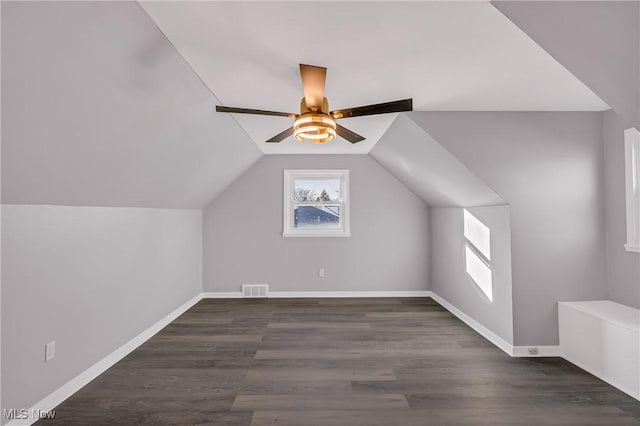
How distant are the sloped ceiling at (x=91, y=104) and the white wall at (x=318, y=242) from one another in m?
2.13

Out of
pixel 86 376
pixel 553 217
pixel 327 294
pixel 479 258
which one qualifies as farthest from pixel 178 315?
pixel 553 217

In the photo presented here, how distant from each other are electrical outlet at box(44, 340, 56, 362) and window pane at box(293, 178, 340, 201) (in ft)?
12.0

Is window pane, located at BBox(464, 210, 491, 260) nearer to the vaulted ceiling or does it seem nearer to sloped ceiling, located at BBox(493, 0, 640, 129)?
the vaulted ceiling

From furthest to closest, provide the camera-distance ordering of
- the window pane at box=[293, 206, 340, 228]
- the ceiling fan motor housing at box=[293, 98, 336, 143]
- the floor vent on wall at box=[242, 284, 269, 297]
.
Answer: the window pane at box=[293, 206, 340, 228]
the floor vent on wall at box=[242, 284, 269, 297]
the ceiling fan motor housing at box=[293, 98, 336, 143]

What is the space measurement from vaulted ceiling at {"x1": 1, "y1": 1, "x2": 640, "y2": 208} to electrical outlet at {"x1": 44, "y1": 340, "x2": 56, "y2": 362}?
99cm

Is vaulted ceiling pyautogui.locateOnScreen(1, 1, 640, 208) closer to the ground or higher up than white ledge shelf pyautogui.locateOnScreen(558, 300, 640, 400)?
higher up

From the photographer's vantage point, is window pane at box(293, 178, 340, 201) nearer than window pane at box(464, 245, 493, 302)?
No

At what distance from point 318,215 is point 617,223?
367cm

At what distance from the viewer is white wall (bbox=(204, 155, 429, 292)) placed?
513 cm

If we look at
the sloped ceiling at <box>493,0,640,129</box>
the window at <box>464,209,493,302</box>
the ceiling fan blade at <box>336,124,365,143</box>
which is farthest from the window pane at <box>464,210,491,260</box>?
the sloped ceiling at <box>493,0,640,129</box>

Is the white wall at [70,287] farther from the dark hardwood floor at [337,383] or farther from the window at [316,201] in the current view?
the window at [316,201]

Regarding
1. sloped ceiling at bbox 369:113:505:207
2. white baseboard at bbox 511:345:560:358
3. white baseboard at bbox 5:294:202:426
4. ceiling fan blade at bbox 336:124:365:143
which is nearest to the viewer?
white baseboard at bbox 5:294:202:426

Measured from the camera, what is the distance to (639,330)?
2.21 m

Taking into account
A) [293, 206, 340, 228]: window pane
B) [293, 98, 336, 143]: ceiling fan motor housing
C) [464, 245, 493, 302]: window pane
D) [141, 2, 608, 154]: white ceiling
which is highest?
[141, 2, 608, 154]: white ceiling
